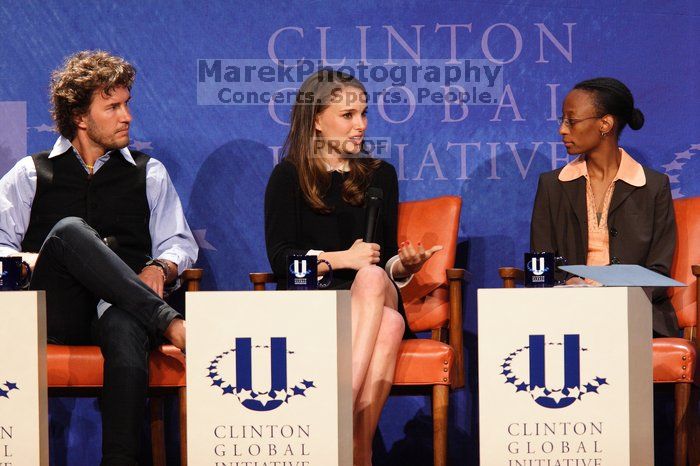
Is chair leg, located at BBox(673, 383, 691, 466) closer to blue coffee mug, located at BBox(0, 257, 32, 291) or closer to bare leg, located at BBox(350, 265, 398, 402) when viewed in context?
bare leg, located at BBox(350, 265, 398, 402)

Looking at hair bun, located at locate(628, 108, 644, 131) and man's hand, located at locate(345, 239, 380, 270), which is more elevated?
hair bun, located at locate(628, 108, 644, 131)

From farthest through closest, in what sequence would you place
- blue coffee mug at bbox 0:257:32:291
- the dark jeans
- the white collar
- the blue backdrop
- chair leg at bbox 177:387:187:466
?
the blue backdrop, the white collar, chair leg at bbox 177:387:187:466, the dark jeans, blue coffee mug at bbox 0:257:32:291

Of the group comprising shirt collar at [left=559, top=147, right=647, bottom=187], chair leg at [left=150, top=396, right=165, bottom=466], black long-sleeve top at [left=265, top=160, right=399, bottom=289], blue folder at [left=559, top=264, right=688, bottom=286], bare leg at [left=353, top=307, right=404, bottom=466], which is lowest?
chair leg at [left=150, top=396, right=165, bottom=466]

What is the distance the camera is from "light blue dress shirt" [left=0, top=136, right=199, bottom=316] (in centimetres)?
338

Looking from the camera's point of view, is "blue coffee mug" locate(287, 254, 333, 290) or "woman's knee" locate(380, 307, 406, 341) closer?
"blue coffee mug" locate(287, 254, 333, 290)

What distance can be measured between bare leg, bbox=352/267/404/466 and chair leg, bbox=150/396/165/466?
98 cm

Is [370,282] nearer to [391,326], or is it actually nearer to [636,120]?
[391,326]

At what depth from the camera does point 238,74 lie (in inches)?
154

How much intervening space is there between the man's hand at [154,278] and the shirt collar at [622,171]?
1.52 metres

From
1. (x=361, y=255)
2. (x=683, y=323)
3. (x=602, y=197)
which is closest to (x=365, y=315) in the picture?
(x=361, y=255)

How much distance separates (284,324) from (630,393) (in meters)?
0.92

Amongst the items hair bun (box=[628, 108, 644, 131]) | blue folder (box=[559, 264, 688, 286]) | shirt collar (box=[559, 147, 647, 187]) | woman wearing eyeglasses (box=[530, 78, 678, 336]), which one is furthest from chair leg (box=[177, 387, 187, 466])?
hair bun (box=[628, 108, 644, 131])

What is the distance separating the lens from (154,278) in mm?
3135

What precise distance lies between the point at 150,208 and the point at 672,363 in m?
1.92
